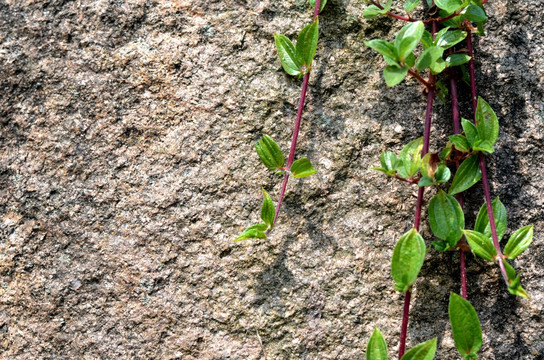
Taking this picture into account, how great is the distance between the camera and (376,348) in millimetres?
1010

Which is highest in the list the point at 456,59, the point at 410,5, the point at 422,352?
the point at 410,5

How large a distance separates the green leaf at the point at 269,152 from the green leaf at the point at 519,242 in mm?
466

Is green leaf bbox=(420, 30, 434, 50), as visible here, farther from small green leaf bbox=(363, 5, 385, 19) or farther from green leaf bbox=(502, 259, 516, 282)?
green leaf bbox=(502, 259, 516, 282)

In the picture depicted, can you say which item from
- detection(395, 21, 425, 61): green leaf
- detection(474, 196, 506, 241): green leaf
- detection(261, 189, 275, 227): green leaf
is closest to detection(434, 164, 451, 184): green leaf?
detection(474, 196, 506, 241): green leaf

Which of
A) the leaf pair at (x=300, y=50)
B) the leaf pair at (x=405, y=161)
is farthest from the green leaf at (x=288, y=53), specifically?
the leaf pair at (x=405, y=161)

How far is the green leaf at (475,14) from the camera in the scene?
3.61ft

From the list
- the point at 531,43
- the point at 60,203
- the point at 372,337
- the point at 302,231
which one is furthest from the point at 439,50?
the point at 60,203

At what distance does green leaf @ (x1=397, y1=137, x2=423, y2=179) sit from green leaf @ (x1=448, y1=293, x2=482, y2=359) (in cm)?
25

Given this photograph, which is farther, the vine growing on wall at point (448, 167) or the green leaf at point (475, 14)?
the green leaf at point (475, 14)

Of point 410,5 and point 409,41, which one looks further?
point 410,5

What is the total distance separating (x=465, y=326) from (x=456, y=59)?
0.53 meters

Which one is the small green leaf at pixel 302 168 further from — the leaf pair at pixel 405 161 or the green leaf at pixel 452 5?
the green leaf at pixel 452 5

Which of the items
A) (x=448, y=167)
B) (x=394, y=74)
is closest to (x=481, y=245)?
(x=448, y=167)

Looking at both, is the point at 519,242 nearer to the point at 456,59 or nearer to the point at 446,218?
the point at 446,218
